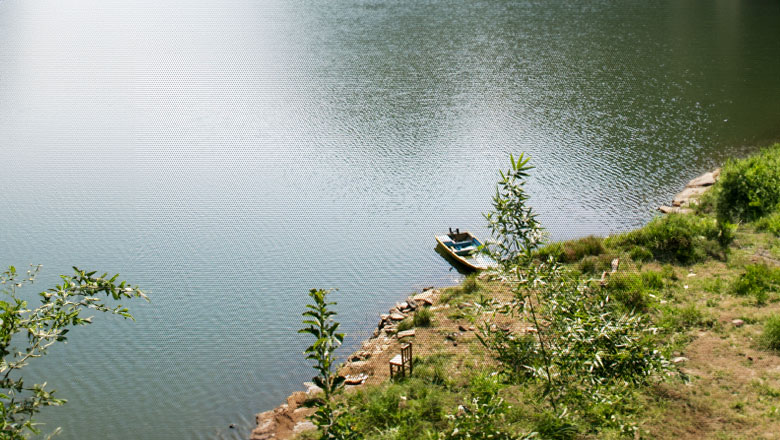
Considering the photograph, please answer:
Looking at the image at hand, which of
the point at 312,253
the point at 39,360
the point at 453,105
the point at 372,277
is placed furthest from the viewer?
the point at 453,105

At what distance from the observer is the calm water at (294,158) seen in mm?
14664

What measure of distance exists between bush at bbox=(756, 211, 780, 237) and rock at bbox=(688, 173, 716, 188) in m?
5.01

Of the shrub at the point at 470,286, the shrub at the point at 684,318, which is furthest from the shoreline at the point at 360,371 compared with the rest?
the shrub at the point at 684,318

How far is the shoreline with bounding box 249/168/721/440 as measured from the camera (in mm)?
11266

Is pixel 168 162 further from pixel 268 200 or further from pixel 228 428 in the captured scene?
pixel 228 428

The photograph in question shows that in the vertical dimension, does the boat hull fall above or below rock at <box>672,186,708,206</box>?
below

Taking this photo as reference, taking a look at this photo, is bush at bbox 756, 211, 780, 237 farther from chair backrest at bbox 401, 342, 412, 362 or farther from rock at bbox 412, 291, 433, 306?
chair backrest at bbox 401, 342, 412, 362

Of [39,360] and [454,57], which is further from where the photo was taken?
[454,57]

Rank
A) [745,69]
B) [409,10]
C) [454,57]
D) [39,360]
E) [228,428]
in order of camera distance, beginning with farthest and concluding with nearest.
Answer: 1. [409,10]
2. [454,57]
3. [745,69]
4. [39,360]
5. [228,428]

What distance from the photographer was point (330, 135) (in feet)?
A: 89.8

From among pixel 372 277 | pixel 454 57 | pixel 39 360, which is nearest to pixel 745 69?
pixel 454 57

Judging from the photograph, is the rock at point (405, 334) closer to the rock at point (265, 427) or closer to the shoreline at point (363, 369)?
the shoreline at point (363, 369)

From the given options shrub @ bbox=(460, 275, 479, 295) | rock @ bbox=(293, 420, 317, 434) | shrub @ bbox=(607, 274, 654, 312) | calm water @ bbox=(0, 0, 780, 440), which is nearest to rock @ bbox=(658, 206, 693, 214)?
calm water @ bbox=(0, 0, 780, 440)

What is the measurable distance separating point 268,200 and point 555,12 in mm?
35139
